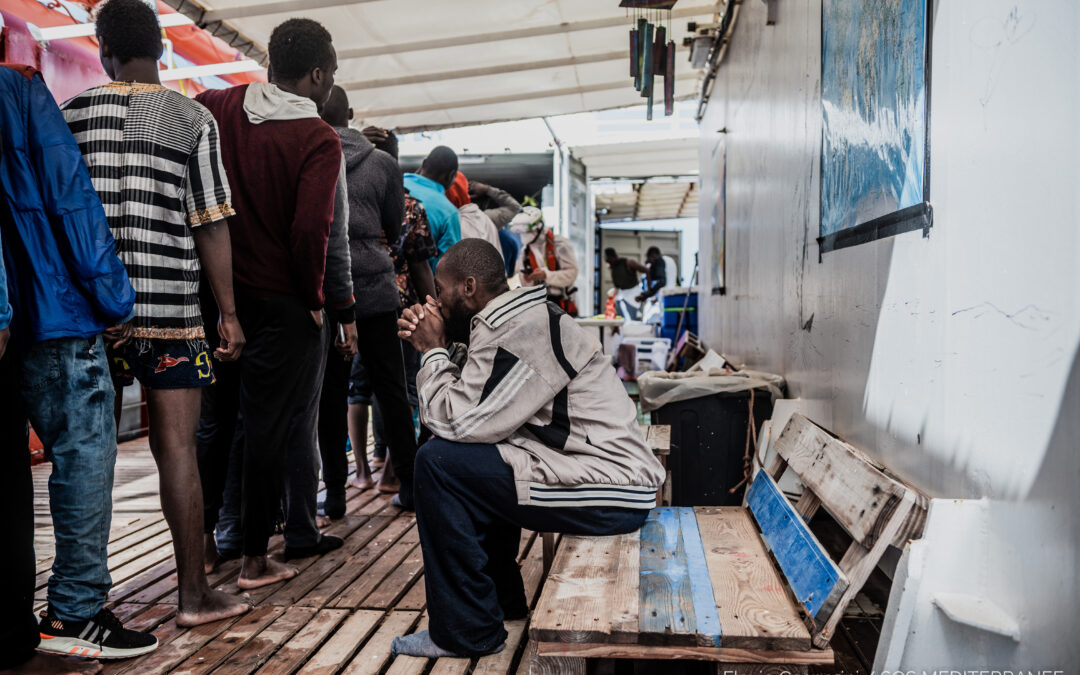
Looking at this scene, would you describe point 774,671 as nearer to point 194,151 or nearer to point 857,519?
point 857,519

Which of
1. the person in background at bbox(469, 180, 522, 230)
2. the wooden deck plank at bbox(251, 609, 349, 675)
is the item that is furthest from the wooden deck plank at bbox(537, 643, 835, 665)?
the person in background at bbox(469, 180, 522, 230)

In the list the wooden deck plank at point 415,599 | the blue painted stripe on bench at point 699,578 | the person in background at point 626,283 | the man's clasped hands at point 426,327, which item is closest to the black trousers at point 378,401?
the wooden deck plank at point 415,599

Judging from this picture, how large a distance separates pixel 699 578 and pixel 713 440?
1.93m

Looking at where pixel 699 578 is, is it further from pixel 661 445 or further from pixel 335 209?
pixel 335 209

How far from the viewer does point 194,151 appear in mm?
2549

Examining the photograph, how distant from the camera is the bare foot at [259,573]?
2945 mm

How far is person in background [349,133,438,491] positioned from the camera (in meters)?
4.32

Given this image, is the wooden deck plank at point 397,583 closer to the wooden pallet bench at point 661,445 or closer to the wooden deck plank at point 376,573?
the wooden deck plank at point 376,573

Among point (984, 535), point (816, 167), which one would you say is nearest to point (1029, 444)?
point (984, 535)

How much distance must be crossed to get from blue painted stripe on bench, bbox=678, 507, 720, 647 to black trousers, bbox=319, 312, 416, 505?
69.4 inches

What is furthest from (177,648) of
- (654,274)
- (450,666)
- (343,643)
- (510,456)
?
(654,274)

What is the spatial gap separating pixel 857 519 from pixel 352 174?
9.10 ft

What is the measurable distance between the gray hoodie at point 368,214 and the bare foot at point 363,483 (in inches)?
46.8

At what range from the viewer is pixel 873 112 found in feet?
8.20
